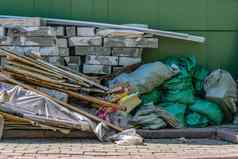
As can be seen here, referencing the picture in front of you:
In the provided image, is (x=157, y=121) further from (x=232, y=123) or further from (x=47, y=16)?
(x=47, y=16)

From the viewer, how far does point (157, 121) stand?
8.07 m

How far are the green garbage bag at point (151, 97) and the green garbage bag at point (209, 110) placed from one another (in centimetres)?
56

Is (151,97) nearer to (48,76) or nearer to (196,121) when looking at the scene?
(196,121)

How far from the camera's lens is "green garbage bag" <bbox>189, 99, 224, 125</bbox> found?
845 cm

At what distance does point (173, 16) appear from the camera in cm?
887

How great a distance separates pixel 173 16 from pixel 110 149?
2911 mm

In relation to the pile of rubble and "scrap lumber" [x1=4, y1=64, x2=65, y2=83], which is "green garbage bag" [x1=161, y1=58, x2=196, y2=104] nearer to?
the pile of rubble

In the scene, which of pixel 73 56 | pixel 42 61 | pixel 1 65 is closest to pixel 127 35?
pixel 73 56

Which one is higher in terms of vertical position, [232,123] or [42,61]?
[42,61]


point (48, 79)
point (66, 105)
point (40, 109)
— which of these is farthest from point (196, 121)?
point (40, 109)

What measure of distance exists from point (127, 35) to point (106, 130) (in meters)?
1.64

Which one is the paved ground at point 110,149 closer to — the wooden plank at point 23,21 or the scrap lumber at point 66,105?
the scrap lumber at point 66,105

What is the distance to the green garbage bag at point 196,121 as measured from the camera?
8.41 metres

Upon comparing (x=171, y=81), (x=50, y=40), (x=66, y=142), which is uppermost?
(x=50, y=40)
